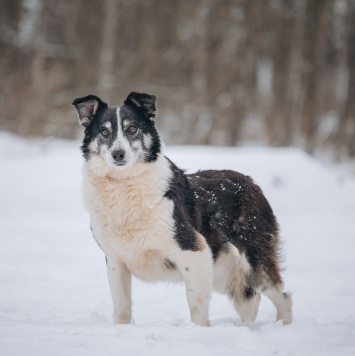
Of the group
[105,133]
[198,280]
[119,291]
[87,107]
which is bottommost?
[119,291]

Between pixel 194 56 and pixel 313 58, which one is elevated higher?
pixel 313 58

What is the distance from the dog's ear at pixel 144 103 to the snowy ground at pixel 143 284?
1848 mm

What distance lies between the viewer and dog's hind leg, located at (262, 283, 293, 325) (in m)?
5.00

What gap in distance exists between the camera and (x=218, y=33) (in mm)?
23422

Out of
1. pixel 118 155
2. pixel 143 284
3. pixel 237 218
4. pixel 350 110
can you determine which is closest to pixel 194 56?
pixel 350 110

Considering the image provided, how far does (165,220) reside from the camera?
431 cm

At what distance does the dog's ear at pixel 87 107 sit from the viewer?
478cm

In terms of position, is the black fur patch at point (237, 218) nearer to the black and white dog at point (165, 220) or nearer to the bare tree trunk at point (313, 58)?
the black and white dog at point (165, 220)

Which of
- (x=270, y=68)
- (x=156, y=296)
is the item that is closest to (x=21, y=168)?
(x=156, y=296)

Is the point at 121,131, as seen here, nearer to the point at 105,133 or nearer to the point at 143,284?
the point at 105,133

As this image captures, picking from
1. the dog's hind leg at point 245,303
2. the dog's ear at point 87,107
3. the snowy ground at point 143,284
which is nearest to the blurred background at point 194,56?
the snowy ground at point 143,284

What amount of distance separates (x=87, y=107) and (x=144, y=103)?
1.68 ft

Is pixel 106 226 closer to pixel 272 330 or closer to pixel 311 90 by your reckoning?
pixel 272 330

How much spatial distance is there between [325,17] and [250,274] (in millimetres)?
17483
